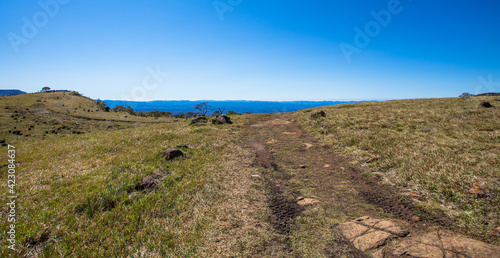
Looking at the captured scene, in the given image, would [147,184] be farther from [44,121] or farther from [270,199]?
[44,121]

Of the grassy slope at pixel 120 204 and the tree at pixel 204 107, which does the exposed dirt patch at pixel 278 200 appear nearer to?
the grassy slope at pixel 120 204

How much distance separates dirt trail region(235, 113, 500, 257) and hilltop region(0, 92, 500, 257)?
0.13 ft

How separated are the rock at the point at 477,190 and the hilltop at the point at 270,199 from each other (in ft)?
Result: 0.12

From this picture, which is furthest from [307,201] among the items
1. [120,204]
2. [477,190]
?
[120,204]

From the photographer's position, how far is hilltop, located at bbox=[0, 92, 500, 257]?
16.7ft

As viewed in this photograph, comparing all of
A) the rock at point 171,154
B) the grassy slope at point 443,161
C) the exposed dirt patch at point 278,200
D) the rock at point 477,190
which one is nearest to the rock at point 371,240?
the exposed dirt patch at point 278,200

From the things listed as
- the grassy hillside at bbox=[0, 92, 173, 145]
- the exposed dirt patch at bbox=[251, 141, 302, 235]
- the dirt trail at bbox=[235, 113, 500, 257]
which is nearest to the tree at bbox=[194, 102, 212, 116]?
the grassy hillside at bbox=[0, 92, 173, 145]

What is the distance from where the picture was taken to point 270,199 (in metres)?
7.78

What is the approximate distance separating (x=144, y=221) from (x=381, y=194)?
9071 millimetres

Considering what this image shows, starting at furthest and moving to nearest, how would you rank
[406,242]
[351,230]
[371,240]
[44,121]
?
[44,121]
[351,230]
[371,240]
[406,242]

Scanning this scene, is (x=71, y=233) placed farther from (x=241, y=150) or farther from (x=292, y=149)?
(x=292, y=149)

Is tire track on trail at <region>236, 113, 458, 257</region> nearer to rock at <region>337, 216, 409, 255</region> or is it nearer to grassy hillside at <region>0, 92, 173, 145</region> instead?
rock at <region>337, 216, 409, 255</region>

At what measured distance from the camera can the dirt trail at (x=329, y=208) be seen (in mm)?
5004

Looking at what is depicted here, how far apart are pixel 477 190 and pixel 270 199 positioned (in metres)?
7.53
